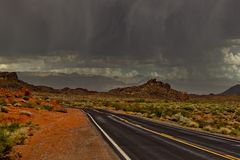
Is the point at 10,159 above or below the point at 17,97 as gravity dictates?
below

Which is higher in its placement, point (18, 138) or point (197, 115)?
point (197, 115)

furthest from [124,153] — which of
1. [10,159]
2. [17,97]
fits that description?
[17,97]

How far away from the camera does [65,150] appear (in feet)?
51.1

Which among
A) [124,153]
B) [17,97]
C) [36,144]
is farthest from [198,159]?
[17,97]

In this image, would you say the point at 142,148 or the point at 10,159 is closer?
the point at 10,159

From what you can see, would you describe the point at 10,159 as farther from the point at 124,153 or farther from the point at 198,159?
the point at 198,159

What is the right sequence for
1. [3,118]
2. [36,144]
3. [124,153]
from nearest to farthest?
[124,153] → [36,144] → [3,118]

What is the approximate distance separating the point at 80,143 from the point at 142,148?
377 cm

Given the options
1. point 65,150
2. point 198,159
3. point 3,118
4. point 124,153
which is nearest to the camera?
point 198,159

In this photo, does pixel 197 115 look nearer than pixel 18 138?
No

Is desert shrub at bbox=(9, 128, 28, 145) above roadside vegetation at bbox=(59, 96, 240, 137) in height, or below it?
below

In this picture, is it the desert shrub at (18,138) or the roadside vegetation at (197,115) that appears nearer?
the desert shrub at (18,138)

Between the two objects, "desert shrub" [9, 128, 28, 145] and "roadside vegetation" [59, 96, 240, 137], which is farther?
"roadside vegetation" [59, 96, 240, 137]

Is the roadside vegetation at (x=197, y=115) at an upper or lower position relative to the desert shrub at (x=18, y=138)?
upper
